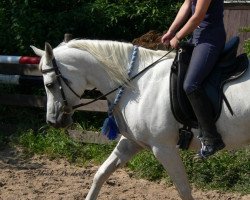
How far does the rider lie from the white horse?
5.2 inches

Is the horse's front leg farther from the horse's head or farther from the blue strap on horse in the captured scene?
the horse's head

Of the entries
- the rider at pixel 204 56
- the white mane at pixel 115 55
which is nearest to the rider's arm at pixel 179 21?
the white mane at pixel 115 55

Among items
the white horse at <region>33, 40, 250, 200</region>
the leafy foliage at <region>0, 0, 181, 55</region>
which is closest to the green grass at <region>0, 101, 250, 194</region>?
the leafy foliage at <region>0, 0, 181, 55</region>

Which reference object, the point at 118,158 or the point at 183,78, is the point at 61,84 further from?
the point at 183,78

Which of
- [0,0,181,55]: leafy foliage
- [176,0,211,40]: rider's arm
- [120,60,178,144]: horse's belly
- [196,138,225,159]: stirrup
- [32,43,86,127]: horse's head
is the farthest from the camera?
[0,0,181,55]: leafy foliage

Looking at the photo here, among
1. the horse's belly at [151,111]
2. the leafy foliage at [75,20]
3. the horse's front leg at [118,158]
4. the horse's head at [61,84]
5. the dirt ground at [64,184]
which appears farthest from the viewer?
the leafy foliage at [75,20]

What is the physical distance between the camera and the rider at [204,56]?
186 inches

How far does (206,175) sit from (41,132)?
2.94 m

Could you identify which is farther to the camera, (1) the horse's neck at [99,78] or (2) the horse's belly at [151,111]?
(1) the horse's neck at [99,78]

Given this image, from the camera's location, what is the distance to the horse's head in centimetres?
507

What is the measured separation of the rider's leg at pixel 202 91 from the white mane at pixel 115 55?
1.64 ft

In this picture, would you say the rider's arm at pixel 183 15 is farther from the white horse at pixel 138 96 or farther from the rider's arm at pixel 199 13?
the rider's arm at pixel 199 13

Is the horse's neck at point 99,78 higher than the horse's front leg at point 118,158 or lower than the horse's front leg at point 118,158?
higher

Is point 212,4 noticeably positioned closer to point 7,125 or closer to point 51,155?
point 51,155
